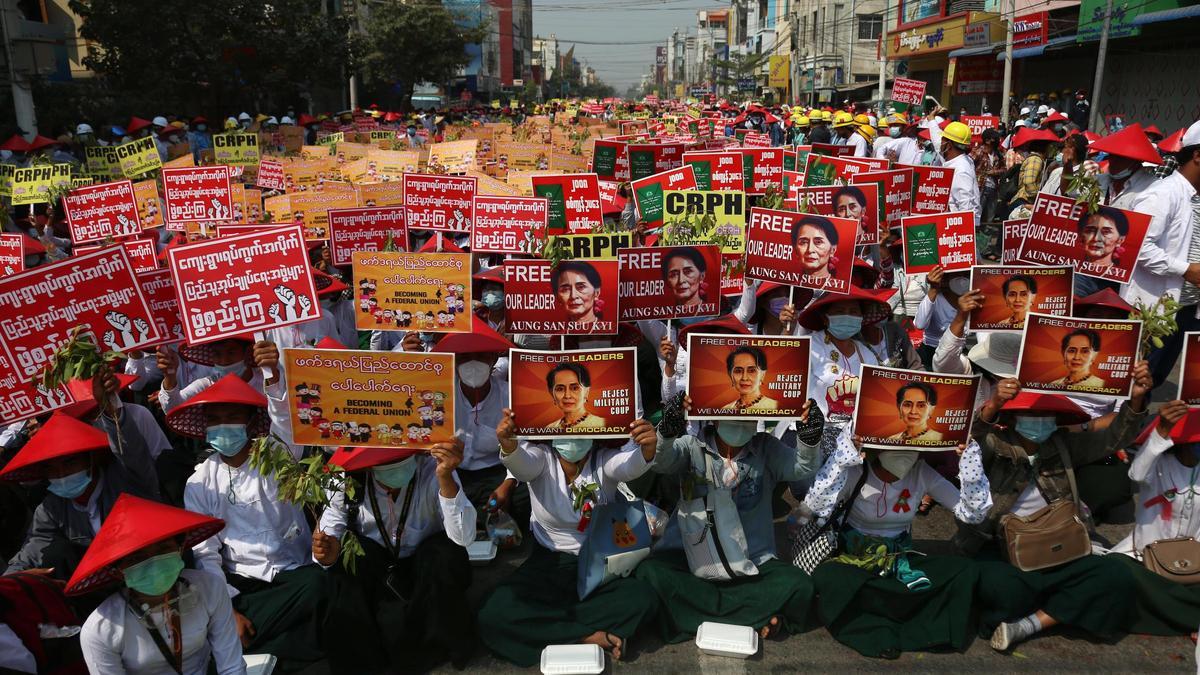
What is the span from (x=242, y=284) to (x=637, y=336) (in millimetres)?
2834

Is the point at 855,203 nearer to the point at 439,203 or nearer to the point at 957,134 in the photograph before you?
the point at 957,134

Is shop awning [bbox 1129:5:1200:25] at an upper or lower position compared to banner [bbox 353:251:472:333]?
upper

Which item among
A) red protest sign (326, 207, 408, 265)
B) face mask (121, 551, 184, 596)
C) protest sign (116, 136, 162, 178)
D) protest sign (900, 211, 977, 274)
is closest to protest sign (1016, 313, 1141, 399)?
protest sign (900, 211, 977, 274)

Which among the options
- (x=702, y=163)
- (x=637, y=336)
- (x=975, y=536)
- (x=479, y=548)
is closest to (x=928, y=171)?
(x=702, y=163)

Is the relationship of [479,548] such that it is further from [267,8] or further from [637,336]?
[267,8]

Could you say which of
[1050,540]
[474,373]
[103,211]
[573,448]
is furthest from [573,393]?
[103,211]

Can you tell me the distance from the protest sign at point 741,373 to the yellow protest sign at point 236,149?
11686 millimetres

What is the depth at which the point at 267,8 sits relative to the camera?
1272 inches

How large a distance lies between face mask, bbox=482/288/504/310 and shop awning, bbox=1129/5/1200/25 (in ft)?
63.7

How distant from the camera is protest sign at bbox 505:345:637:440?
4.67 metres

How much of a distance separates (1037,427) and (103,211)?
905 cm

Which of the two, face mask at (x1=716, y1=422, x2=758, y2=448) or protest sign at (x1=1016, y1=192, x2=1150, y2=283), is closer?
face mask at (x1=716, y1=422, x2=758, y2=448)

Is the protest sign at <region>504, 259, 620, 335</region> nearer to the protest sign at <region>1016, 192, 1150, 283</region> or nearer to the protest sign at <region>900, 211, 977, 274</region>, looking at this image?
the protest sign at <region>900, 211, 977, 274</region>

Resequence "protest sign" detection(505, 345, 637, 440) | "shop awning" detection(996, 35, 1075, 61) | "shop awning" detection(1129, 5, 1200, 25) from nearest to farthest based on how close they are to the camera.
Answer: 1. "protest sign" detection(505, 345, 637, 440)
2. "shop awning" detection(1129, 5, 1200, 25)
3. "shop awning" detection(996, 35, 1075, 61)
